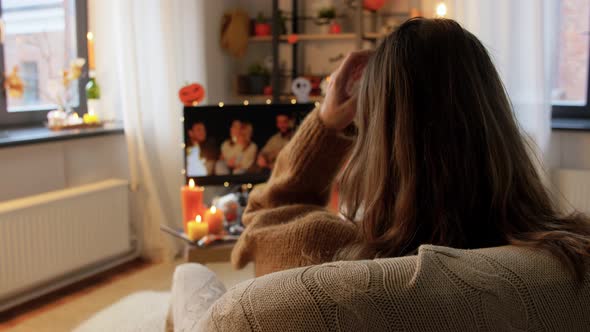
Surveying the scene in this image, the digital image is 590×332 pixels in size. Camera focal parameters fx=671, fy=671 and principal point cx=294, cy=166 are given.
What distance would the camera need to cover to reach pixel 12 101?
11.5ft

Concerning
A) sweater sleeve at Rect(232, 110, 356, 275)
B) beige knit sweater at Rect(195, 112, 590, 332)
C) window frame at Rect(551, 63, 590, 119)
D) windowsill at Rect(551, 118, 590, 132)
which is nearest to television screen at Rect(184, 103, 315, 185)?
windowsill at Rect(551, 118, 590, 132)

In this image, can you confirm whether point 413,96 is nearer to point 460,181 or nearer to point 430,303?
point 460,181

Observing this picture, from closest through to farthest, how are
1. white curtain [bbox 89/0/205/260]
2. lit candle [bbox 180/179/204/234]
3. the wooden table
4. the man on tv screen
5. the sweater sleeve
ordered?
the sweater sleeve, the wooden table, lit candle [bbox 180/179/204/234], the man on tv screen, white curtain [bbox 89/0/205/260]

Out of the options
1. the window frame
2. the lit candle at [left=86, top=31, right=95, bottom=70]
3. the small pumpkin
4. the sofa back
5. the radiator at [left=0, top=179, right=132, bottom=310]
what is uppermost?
the small pumpkin

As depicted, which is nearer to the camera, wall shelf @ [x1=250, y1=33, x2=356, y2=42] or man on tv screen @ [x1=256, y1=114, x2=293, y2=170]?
man on tv screen @ [x1=256, y1=114, x2=293, y2=170]

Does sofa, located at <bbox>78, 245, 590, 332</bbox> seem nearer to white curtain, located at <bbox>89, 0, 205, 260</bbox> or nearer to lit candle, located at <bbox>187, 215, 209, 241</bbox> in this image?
lit candle, located at <bbox>187, 215, 209, 241</bbox>

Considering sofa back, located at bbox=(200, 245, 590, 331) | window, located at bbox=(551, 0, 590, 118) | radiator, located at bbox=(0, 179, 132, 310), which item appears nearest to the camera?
sofa back, located at bbox=(200, 245, 590, 331)

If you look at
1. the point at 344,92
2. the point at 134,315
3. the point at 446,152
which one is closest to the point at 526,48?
the point at 134,315

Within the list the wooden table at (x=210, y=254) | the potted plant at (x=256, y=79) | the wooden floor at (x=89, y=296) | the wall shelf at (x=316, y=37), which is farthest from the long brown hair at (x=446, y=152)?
the potted plant at (x=256, y=79)

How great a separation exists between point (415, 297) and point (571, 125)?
2962mm

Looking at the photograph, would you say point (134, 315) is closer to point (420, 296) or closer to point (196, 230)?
point (196, 230)

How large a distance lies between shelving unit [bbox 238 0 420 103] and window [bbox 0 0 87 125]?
1.05 m

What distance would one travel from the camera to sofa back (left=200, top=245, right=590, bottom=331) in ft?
1.97

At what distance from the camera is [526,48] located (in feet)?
10.6
